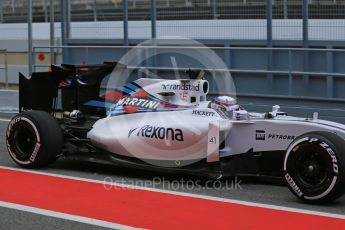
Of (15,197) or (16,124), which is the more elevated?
(16,124)

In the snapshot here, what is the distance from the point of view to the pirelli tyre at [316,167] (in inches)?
246

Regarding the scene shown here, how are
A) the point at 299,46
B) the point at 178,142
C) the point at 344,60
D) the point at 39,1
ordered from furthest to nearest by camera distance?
the point at 39,1
the point at 299,46
the point at 344,60
the point at 178,142

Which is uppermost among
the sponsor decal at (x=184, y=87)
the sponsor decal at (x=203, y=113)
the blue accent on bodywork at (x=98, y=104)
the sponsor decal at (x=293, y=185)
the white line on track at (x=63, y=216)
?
the sponsor decal at (x=184, y=87)

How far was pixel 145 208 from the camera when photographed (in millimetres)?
6477

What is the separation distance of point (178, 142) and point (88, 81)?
6.99 ft

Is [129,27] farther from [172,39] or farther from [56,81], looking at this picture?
[56,81]

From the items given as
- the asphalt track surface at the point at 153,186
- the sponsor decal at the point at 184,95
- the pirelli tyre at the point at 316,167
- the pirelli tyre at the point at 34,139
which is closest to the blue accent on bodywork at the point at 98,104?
the pirelli tyre at the point at 34,139

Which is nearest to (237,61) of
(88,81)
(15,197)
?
(88,81)

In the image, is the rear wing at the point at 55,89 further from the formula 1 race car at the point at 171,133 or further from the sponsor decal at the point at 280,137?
the sponsor decal at the point at 280,137

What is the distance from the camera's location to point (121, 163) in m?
7.87

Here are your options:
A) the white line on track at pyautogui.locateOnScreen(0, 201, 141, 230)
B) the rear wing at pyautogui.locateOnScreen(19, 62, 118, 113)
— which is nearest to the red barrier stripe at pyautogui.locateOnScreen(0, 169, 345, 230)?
the white line on track at pyautogui.locateOnScreen(0, 201, 141, 230)

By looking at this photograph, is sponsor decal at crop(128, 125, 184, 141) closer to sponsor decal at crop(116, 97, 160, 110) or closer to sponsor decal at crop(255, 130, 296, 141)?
sponsor decal at crop(116, 97, 160, 110)

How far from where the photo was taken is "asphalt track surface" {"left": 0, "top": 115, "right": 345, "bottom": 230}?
237 inches

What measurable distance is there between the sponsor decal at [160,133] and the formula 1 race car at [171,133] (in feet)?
0.04
